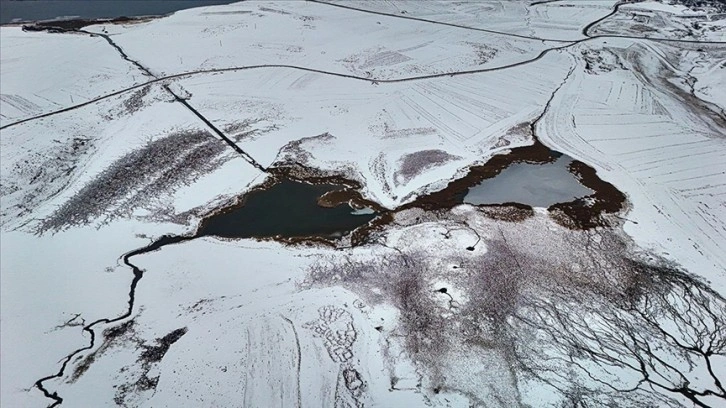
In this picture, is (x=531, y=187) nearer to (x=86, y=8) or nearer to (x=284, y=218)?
(x=284, y=218)

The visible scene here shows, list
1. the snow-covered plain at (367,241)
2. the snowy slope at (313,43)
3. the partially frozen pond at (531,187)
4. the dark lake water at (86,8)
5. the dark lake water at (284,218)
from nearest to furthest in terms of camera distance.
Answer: the snow-covered plain at (367,241)
the dark lake water at (284,218)
the partially frozen pond at (531,187)
the snowy slope at (313,43)
the dark lake water at (86,8)

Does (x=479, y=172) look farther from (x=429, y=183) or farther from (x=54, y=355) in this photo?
(x=54, y=355)

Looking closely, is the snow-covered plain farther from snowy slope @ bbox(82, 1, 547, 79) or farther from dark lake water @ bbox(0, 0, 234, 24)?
dark lake water @ bbox(0, 0, 234, 24)

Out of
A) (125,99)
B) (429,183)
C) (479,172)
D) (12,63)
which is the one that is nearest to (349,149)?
(429,183)

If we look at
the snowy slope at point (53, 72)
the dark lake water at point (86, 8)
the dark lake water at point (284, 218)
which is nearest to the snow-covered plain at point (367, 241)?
the snowy slope at point (53, 72)

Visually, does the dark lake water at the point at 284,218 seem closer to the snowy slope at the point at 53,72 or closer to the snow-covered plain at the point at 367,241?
the snow-covered plain at the point at 367,241

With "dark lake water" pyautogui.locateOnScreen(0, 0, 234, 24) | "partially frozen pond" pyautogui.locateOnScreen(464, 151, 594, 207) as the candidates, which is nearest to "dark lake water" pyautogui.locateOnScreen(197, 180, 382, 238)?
"partially frozen pond" pyautogui.locateOnScreen(464, 151, 594, 207)
